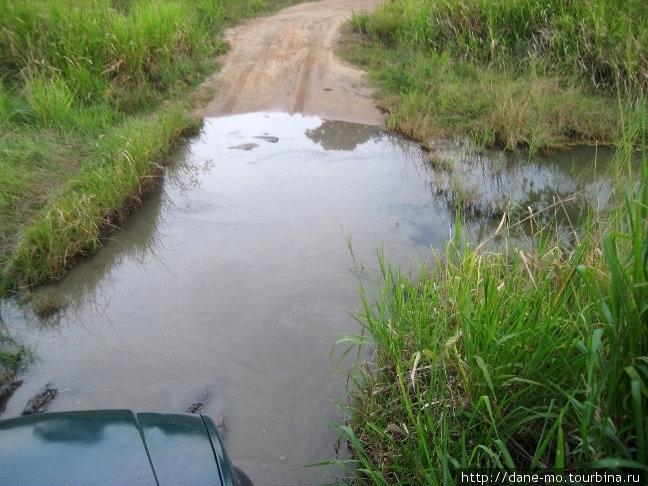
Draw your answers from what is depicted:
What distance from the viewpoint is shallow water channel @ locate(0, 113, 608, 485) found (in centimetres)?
300

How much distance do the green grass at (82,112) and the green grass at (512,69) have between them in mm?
2337

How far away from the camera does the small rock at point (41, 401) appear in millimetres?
2914

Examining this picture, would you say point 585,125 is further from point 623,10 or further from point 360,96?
point 360,96

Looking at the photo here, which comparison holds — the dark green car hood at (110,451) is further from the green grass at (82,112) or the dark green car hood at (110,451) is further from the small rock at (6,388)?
the green grass at (82,112)

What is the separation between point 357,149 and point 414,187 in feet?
3.19

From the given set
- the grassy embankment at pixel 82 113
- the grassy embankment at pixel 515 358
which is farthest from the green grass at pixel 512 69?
the grassy embankment at pixel 82 113

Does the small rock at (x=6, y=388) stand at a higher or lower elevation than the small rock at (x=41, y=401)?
higher

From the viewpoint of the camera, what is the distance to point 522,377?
2176mm

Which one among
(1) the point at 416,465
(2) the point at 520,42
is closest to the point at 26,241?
(1) the point at 416,465

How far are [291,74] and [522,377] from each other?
5989mm

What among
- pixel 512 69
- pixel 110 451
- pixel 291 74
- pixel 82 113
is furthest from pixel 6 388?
pixel 512 69

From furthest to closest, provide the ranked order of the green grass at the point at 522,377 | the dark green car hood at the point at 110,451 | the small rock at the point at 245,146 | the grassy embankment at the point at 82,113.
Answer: the small rock at the point at 245,146 → the grassy embankment at the point at 82,113 → the green grass at the point at 522,377 → the dark green car hood at the point at 110,451

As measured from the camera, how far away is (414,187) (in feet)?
17.0

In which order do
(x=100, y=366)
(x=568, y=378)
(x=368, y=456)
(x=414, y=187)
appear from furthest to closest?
1. (x=414, y=187)
2. (x=100, y=366)
3. (x=368, y=456)
4. (x=568, y=378)
